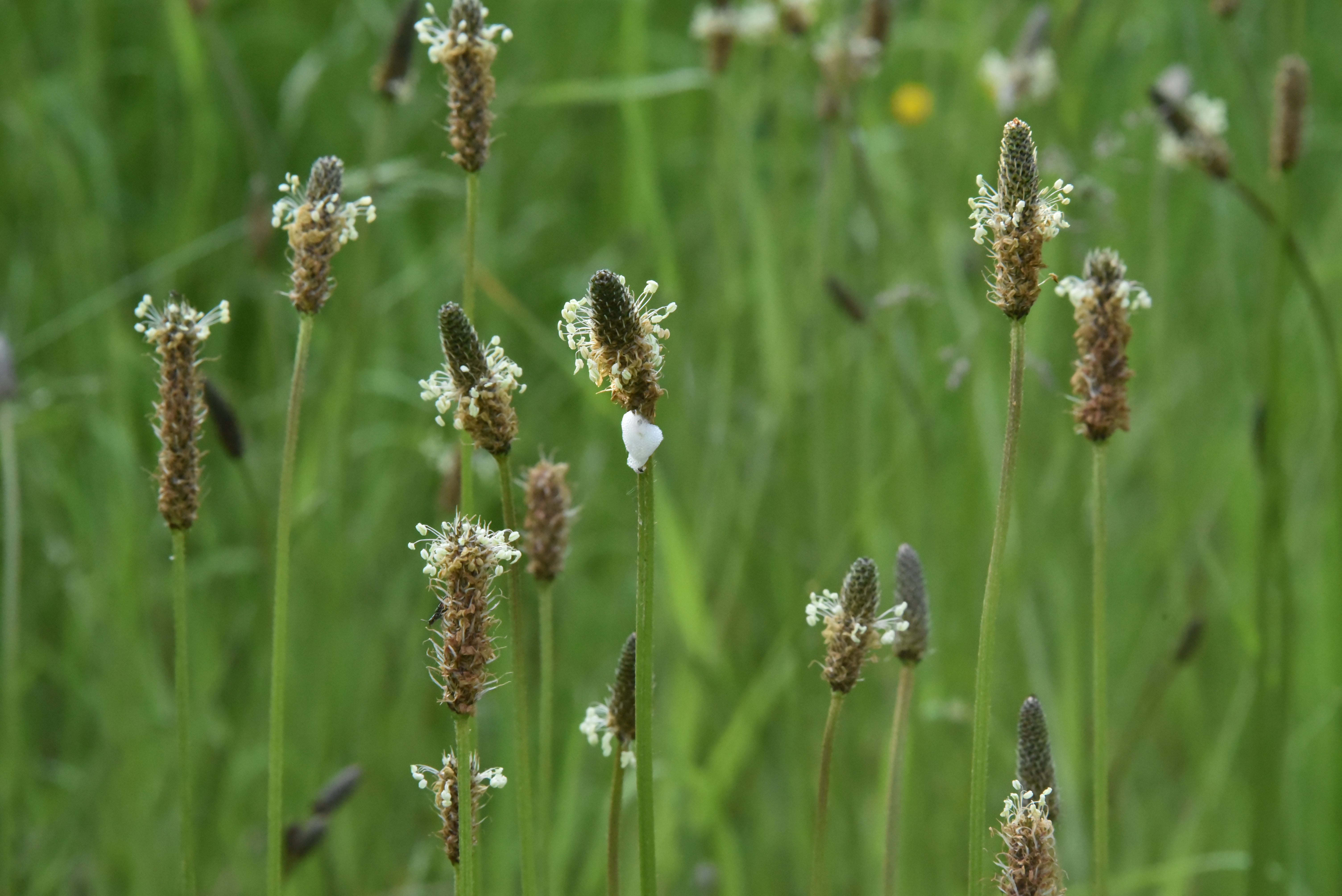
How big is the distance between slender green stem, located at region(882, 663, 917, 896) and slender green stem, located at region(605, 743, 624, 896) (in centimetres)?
20

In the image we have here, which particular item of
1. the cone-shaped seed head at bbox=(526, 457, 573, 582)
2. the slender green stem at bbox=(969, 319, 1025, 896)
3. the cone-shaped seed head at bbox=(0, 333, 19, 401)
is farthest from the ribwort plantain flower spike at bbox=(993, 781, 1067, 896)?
the cone-shaped seed head at bbox=(0, 333, 19, 401)

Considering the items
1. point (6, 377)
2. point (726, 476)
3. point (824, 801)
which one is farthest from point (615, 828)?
point (726, 476)

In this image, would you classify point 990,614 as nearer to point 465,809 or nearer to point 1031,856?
point 1031,856

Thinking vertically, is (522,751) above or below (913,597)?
below

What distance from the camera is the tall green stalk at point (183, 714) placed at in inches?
37.2

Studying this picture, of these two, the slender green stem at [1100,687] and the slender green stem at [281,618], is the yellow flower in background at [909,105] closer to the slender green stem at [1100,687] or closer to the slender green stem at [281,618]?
the slender green stem at [1100,687]

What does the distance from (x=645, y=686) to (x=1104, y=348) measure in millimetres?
377

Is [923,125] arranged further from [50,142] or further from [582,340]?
[582,340]

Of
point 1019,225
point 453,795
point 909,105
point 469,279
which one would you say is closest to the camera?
point 1019,225

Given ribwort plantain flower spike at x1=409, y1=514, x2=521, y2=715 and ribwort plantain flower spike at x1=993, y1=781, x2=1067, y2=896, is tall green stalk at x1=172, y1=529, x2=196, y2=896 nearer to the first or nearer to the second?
ribwort plantain flower spike at x1=409, y1=514, x2=521, y2=715

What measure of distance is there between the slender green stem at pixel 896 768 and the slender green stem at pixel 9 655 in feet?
2.95

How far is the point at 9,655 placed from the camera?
4.59 feet

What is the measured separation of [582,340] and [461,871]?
0.33 m

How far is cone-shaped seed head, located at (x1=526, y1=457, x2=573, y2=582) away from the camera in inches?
40.9
